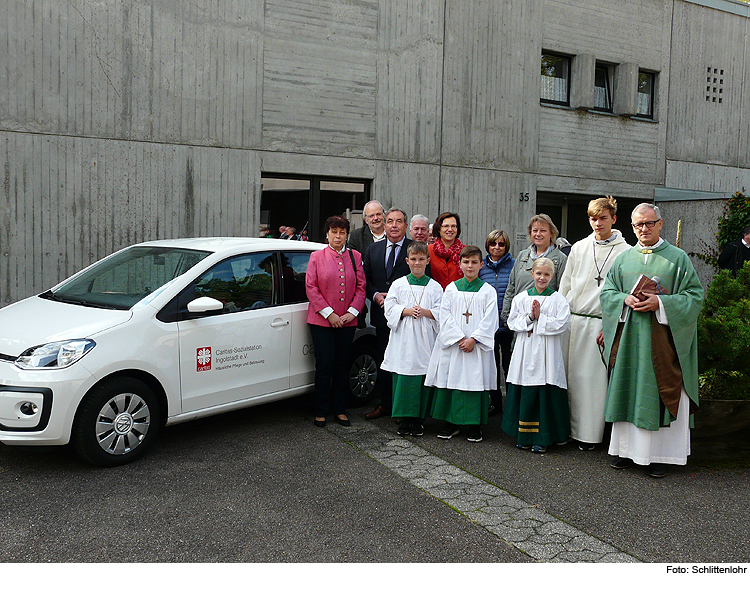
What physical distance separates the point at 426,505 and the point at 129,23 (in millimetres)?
9193

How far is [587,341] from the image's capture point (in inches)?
233

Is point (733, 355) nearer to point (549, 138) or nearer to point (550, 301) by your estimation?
point (550, 301)

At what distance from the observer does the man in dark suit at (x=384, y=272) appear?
678cm

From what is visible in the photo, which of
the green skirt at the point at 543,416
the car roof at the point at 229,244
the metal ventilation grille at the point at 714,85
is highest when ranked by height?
the metal ventilation grille at the point at 714,85

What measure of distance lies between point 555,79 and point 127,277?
12.2 m

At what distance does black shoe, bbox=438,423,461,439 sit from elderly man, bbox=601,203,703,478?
1388mm

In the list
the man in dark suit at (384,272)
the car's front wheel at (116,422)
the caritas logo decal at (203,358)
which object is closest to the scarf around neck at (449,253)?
the man in dark suit at (384,272)

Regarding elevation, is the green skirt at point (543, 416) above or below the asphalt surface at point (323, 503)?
above

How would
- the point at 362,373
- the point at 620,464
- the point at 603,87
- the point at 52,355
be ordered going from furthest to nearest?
the point at 603,87 → the point at 362,373 → the point at 620,464 → the point at 52,355

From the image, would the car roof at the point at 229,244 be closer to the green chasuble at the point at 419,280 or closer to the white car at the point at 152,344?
the white car at the point at 152,344

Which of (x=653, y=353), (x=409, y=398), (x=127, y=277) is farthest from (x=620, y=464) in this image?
(x=127, y=277)

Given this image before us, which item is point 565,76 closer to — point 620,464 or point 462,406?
point 462,406

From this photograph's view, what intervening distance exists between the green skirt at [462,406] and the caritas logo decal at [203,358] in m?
2.00

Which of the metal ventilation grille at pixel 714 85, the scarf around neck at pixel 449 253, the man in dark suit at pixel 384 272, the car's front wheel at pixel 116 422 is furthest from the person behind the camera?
the metal ventilation grille at pixel 714 85
